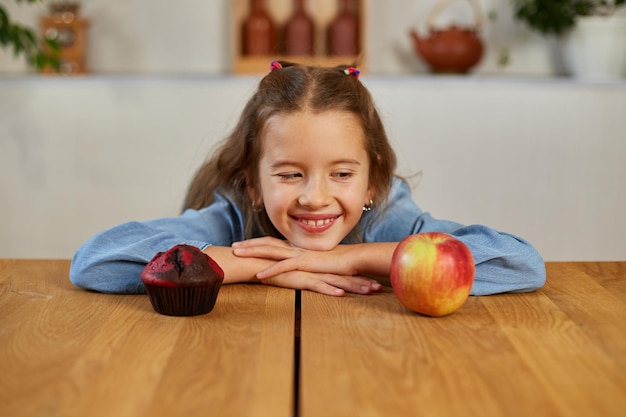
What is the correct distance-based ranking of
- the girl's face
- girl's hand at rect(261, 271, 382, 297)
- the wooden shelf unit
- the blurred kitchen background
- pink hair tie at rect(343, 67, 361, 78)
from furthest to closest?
the wooden shelf unit, the blurred kitchen background, pink hair tie at rect(343, 67, 361, 78), the girl's face, girl's hand at rect(261, 271, 382, 297)

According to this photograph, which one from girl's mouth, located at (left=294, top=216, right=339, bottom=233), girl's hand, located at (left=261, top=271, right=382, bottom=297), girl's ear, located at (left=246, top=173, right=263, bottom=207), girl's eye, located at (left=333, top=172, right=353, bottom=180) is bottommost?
girl's hand, located at (left=261, top=271, right=382, bottom=297)

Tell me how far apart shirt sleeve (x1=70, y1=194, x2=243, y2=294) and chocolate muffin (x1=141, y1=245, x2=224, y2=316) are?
0.54 ft

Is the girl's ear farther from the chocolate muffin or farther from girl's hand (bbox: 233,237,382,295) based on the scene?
the chocolate muffin

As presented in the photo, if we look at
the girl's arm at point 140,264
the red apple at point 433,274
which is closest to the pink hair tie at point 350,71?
the girl's arm at point 140,264

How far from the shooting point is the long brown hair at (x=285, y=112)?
61.3 inches

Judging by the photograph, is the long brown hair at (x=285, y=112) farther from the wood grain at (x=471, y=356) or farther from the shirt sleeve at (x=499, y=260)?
the wood grain at (x=471, y=356)

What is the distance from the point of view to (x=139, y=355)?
41.3 inches

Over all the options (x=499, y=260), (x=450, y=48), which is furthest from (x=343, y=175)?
(x=450, y=48)

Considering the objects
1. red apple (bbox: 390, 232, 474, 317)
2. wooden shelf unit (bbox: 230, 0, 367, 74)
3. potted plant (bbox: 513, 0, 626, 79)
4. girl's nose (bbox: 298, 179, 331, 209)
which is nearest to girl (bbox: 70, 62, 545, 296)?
girl's nose (bbox: 298, 179, 331, 209)

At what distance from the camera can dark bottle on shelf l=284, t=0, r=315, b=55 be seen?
3.32m

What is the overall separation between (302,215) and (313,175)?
8 centimetres

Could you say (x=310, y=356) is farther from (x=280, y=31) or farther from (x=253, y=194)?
(x=280, y=31)

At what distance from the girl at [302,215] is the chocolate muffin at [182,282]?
162 millimetres

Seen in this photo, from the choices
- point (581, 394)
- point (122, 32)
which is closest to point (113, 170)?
point (122, 32)
